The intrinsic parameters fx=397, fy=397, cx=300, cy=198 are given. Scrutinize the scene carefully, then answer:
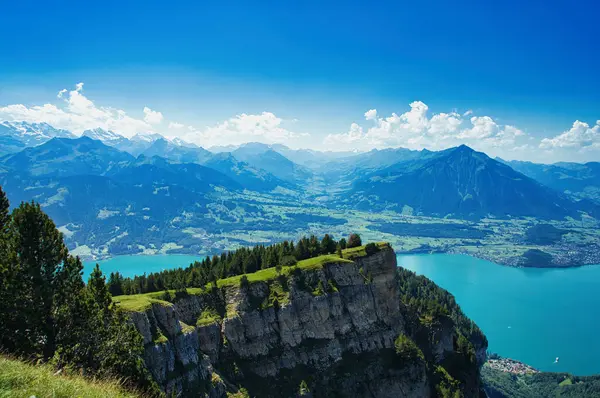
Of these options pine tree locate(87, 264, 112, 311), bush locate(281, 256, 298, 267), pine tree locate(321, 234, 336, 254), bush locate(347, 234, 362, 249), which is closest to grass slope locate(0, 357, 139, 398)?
pine tree locate(87, 264, 112, 311)

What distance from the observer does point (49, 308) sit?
80.4 ft

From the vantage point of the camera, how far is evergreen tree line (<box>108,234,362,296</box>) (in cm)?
6262

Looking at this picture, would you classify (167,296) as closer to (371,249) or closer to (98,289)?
(98,289)

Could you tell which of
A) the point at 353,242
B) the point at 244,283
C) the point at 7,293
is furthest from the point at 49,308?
the point at 353,242

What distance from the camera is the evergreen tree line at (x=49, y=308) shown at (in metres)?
23.0

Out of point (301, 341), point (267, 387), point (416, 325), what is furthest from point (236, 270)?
point (416, 325)

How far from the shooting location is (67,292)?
25.3 metres

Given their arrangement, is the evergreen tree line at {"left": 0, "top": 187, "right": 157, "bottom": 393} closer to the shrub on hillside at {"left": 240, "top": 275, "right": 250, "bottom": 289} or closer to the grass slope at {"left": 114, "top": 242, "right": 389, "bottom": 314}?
the grass slope at {"left": 114, "top": 242, "right": 389, "bottom": 314}

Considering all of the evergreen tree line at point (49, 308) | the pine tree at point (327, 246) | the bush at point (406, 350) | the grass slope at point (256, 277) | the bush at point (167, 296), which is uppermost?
the evergreen tree line at point (49, 308)

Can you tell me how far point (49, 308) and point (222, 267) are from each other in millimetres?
49795

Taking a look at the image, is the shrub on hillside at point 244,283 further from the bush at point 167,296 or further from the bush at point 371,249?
the bush at point 371,249

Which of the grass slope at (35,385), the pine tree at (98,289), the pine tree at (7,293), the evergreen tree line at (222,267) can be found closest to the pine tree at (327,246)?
the evergreen tree line at (222,267)

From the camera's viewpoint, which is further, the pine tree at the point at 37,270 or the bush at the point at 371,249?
the bush at the point at 371,249

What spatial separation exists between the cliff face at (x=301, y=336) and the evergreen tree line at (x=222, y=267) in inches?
199
